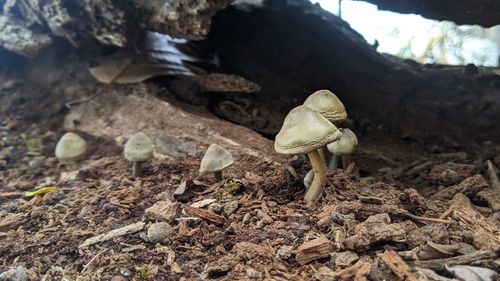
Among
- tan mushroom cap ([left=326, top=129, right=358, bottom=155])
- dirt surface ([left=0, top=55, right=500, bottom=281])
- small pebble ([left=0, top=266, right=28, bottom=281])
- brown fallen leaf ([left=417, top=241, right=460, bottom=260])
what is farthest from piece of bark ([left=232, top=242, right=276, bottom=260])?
tan mushroom cap ([left=326, top=129, right=358, bottom=155])

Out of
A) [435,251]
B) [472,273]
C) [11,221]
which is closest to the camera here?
[472,273]

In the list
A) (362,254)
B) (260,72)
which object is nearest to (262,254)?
(362,254)

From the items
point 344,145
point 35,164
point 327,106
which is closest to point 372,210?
point 327,106

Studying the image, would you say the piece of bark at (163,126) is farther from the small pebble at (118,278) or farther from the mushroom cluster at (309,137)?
the small pebble at (118,278)

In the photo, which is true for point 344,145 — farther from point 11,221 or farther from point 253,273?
point 11,221

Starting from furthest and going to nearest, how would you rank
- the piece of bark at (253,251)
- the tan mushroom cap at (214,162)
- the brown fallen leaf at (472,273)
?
the tan mushroom cap at (214,162), the piece of bark at (253,251), the brown fallen leaf at (472,273)

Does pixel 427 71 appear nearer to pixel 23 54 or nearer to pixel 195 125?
pixel 195 125

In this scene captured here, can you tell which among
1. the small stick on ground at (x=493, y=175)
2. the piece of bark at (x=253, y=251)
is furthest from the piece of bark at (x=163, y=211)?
the small stick on ground at (x=493, y=175)
